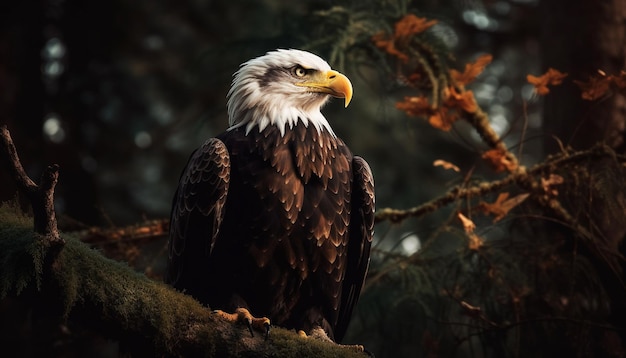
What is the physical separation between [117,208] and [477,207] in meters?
7.20

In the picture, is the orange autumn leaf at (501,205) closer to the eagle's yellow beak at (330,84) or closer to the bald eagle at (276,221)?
the bald eagle at (276,221)

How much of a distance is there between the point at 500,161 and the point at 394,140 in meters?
6.84

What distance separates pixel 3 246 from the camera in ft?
9.71

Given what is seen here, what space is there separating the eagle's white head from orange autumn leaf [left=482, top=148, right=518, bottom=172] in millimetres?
857

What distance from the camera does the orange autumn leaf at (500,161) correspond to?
4.87 meters

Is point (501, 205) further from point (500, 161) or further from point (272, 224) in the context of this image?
point (272, 224)

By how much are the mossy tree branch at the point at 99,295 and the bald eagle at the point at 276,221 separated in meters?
0.91

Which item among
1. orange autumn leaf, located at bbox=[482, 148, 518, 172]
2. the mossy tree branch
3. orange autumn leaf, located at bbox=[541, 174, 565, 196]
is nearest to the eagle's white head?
orange autumn leaf, located at bbox=[482, 148, 518, 172]

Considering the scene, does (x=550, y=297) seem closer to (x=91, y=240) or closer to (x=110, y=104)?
(x=91, y=240)

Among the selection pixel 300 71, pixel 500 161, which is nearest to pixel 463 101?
pixel 500 161

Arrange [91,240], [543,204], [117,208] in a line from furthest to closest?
[117,208] → [91,240] → [543,204]

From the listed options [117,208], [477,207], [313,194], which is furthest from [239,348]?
[117,208]

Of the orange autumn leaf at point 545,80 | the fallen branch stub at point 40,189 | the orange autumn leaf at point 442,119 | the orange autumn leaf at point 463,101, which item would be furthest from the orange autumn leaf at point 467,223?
the fallen branch stub at point 40,189

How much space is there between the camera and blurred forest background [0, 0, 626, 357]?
493 centimetres
